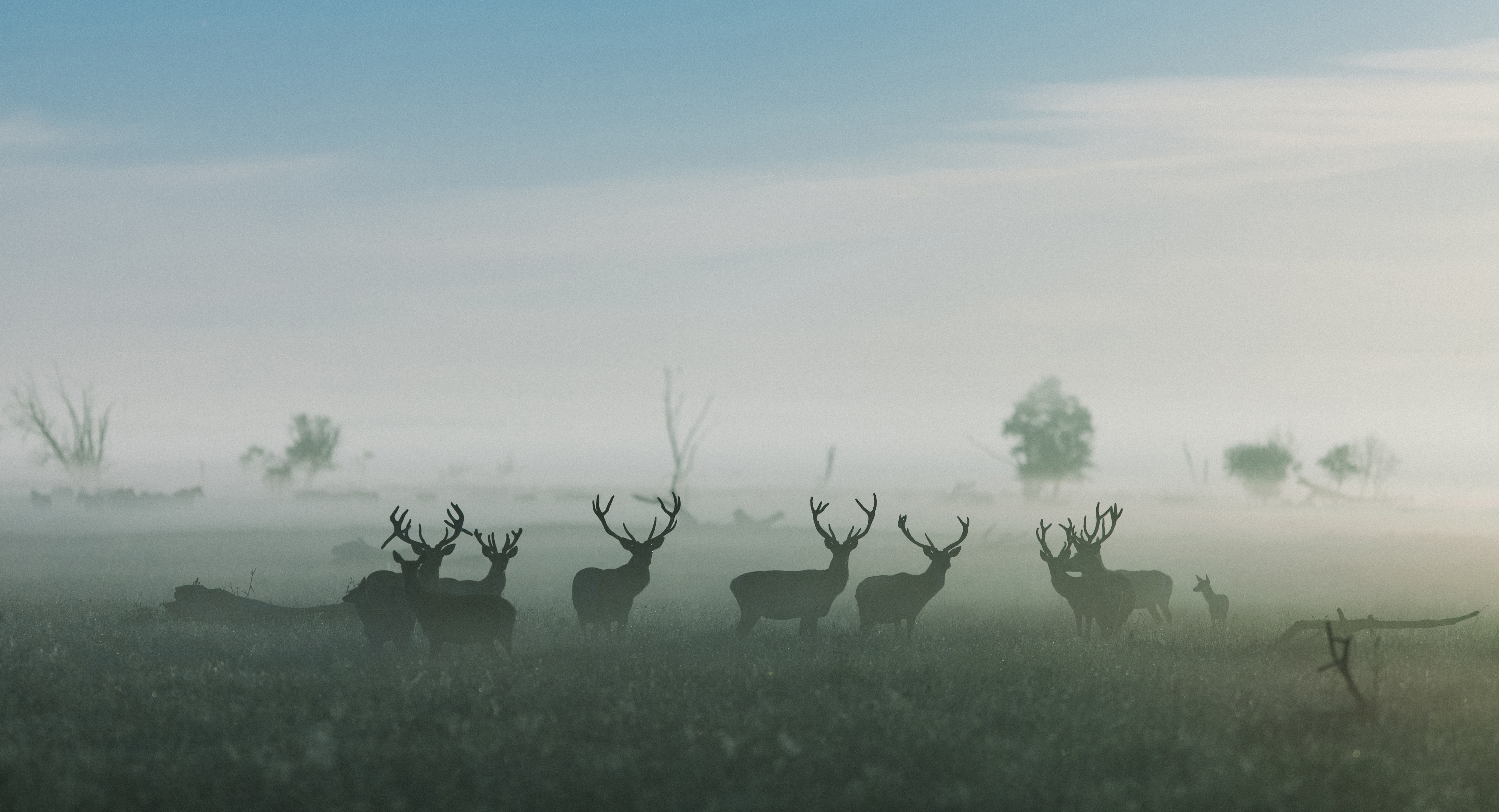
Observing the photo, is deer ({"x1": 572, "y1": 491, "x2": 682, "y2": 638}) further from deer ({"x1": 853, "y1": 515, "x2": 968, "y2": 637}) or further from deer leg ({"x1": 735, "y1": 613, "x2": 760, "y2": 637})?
deer ({"x1": 853, "y1": 515, "x2": 968, "y2": 637})

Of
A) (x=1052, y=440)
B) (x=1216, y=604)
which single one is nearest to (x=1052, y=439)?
(x=1052, y=440)

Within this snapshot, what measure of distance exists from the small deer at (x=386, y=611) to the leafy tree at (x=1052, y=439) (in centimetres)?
6891

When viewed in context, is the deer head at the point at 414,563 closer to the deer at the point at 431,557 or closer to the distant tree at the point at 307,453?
the deer at the point at 431,557

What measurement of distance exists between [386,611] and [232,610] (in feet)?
15.7

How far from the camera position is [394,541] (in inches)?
1688

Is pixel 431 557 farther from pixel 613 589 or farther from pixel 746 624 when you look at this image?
pixel 746 624

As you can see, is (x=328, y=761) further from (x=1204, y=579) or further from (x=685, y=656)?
(x=1204, y=579)

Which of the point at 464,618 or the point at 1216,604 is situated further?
the point at 1216,604

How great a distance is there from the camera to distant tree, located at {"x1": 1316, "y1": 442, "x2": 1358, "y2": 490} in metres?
97.2

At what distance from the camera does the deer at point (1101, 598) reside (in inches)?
622

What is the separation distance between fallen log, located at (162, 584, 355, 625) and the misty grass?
11.0ft

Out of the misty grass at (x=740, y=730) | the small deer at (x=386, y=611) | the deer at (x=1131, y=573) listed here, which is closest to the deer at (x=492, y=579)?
the small deer at (x=386, y=611)

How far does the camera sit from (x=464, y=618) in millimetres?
13375

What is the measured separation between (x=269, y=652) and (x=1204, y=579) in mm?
13823
